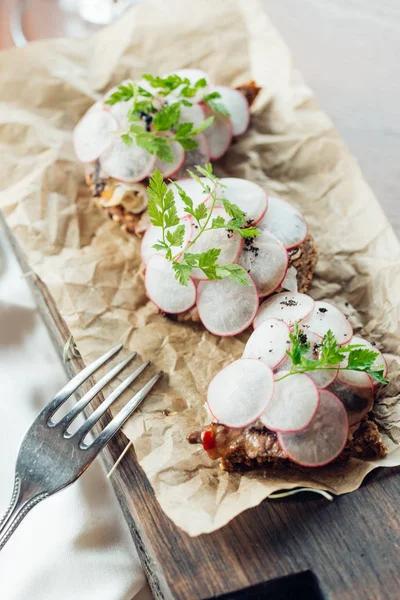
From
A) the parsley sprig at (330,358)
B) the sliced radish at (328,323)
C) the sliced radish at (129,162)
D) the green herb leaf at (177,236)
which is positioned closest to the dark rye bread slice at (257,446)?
the parsley sprig at (330,358)

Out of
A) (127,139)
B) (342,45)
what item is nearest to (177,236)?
(127,139)

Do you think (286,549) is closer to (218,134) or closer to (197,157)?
(197,157)

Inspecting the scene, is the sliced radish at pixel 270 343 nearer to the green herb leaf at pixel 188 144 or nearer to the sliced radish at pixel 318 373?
the sliced radish at pixel 318 373

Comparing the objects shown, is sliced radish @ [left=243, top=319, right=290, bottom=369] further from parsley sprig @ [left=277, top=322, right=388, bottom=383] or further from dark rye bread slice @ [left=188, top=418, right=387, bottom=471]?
dark rye bread slice @ [left=188, top=418, right=387, bottom=471]

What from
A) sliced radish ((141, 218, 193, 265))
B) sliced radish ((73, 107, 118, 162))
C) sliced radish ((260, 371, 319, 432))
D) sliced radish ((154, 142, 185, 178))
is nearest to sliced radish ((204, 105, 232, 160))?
sliced radish ((154, 142, 185, 178))

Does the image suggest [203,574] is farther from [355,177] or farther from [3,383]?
[355,177]
